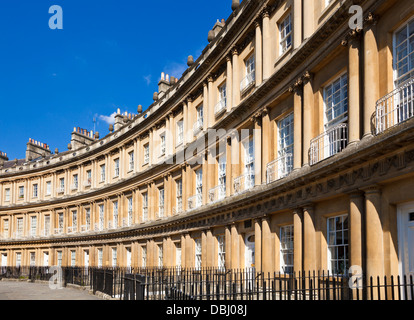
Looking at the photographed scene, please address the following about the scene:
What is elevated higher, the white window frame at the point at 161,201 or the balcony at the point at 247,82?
the balcony at the point at 247,82

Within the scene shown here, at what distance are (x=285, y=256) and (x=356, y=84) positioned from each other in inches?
244

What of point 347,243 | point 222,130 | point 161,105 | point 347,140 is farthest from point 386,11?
point 161,105

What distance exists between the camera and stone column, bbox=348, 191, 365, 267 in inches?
393

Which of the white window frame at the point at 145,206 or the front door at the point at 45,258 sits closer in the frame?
the white window frame at the point at 145,206

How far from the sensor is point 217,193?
1972 centimetres

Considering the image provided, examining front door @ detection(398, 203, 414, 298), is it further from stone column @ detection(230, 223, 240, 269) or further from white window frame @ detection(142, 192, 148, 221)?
white window frame @ detection(142, 192, 148, 221)

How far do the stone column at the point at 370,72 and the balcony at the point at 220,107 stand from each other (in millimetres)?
9605

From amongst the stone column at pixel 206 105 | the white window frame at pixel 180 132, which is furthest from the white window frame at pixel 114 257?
the stone column at pixel 206 105

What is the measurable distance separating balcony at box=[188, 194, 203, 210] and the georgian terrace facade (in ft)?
0.23

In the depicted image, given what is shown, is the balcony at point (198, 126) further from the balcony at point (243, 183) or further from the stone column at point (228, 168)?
the balcony at point (243, 183)

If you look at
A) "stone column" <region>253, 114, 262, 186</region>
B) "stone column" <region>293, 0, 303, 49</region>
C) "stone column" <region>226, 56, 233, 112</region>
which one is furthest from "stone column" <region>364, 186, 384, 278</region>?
"stone column" <region>226, 56, 233, 112</region>

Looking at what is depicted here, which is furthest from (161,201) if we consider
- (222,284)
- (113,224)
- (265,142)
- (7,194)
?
(7,194)

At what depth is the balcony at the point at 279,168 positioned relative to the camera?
1415 cm

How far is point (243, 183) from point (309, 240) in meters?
5.39
